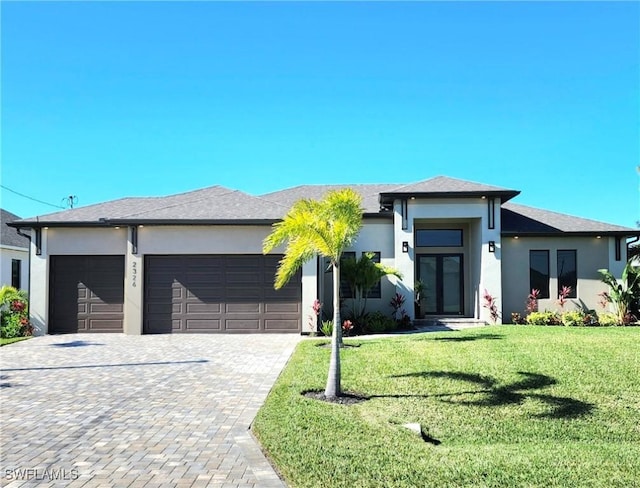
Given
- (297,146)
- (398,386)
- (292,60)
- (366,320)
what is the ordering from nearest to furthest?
(398,386), (292,60), (366,320), (297,146)

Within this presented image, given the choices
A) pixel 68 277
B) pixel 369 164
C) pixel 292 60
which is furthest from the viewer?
pixel 369 164

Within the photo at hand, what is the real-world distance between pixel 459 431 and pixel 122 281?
13446 millimetres

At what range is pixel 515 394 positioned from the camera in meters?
7.63

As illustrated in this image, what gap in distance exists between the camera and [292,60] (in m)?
14.0

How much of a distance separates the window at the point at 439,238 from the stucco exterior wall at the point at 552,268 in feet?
5.73

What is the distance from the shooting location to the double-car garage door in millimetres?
15906

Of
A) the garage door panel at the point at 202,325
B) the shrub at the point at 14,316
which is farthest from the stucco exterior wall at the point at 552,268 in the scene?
the shrub at the point at 14,316

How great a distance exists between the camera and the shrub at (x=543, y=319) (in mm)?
15805

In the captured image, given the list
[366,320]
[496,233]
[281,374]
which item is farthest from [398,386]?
[496,233]

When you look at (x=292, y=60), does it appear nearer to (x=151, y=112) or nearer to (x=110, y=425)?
(x=151, y=112)

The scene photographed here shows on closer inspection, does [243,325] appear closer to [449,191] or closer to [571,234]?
[449,191]

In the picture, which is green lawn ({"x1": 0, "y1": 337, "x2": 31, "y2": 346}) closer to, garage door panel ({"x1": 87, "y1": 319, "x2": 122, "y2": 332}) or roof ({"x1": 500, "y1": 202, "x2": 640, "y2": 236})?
garage door panel ({"x1": 87, "y1": 319, "x2": 122, "y2": 332})

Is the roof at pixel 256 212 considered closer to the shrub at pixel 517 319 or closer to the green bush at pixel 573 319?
the shrub at pixel 517 319

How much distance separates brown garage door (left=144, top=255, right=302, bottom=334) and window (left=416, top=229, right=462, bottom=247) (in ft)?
17.2
